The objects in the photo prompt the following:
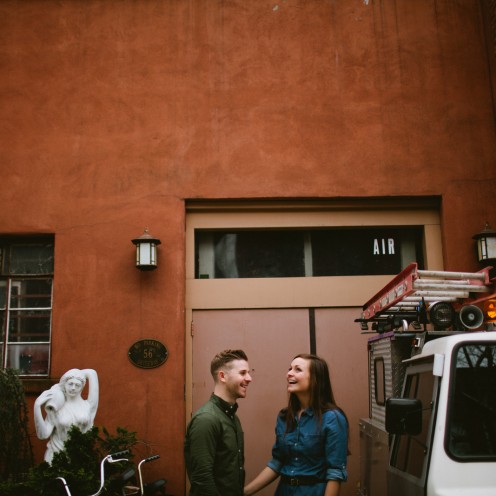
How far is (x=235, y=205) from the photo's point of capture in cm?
831

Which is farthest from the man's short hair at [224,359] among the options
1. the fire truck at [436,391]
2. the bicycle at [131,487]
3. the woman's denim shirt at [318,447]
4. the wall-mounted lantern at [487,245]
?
the wall-mounted lantern at [487,245]

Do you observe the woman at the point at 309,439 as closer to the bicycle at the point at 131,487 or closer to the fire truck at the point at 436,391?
the fire truck at the point at 436,391

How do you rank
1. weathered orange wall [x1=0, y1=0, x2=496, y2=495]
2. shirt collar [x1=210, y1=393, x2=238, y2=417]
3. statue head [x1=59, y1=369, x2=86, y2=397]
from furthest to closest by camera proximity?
weathered orange wall [x1=0, y1=0, x2=496, y2=495] < statue head [x1=59, y1=369, x2=86, y2=397] < shirt collar [x1=210, y1=393, x2=238, y2=417]

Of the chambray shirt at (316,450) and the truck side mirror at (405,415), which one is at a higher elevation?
the truck side mirror at (405,415)

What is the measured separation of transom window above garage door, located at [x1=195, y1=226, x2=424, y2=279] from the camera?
834 centimetres

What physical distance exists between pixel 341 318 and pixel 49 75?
5.12m

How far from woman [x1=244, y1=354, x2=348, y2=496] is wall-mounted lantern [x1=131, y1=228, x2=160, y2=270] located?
370 cm

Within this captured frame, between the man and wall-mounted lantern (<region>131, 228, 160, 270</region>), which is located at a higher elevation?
wall-mounted lantern (<region>131, 228, 160, 270</region>)

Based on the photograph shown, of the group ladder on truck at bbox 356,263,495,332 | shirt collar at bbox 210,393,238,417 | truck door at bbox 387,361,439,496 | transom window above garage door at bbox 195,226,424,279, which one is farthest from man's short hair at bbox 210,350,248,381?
transom window above garage door at bbox 195,226,424,279

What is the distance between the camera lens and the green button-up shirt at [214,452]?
3.86m

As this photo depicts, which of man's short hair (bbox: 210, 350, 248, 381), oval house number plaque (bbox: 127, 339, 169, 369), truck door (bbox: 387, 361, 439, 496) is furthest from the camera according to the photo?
oval house number plaque (bbox: 127, 339, 169, 369)

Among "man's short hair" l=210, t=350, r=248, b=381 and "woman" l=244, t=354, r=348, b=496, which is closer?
"woman" l=244, t=354, r=348, b=496

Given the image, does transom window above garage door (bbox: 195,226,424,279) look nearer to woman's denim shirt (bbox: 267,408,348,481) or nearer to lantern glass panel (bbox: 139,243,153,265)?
lantern glass panel (bbox: 139,243,153,265)

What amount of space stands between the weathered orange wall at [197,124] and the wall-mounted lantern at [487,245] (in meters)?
0.22
